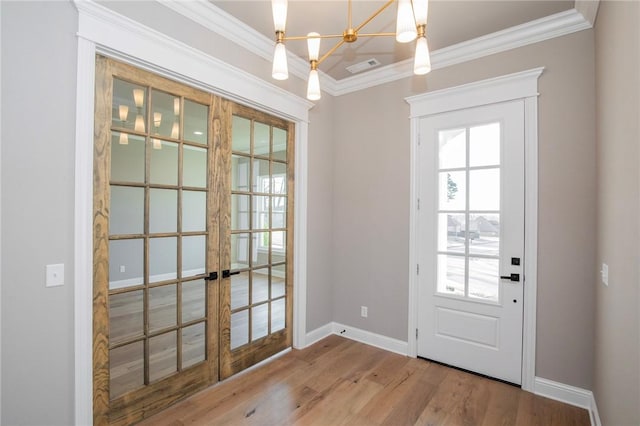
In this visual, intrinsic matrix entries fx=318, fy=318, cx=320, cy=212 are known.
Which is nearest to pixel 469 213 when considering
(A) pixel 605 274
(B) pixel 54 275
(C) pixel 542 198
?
(C) pixel 542 198

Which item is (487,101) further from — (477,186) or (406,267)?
(406,267)

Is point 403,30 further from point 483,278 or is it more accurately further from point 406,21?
point 483,278

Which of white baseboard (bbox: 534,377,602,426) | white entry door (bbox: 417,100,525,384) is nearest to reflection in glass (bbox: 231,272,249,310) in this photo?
white entry door (bbox: 417,100,525,384)

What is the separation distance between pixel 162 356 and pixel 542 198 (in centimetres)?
313

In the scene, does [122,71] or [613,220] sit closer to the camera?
[613,220]

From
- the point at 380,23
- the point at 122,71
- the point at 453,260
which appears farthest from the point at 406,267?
the point at 122,71

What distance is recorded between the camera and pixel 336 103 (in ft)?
12.4

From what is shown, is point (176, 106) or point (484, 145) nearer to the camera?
point (176, 106)

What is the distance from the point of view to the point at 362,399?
246cm

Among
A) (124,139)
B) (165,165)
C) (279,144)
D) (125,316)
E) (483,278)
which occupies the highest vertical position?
(279,144)

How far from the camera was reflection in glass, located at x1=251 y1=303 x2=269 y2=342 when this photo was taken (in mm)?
2933

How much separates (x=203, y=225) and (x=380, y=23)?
2.13 meters

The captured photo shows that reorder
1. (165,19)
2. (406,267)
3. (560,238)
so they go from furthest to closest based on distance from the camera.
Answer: (406,267) < (560,238) < (165,19)

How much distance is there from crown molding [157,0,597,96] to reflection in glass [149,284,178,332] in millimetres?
1981
